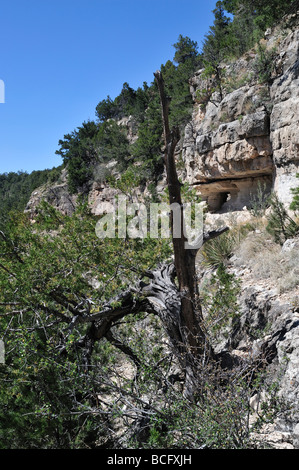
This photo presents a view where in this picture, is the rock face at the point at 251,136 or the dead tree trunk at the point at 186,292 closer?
the dead tree trunk at the point at 186,292

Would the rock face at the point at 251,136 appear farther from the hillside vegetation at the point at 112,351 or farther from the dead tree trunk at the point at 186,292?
the dead tree trunk at the point at 186,292

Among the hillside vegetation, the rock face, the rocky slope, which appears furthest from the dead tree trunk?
the rock face

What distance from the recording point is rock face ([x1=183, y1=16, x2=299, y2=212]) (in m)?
9.15

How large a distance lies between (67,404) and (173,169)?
10.9 feet

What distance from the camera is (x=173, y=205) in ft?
12.8

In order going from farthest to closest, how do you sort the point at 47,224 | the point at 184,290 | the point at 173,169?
the point at 47,224 < the point at 184,290 < the point at 173,169

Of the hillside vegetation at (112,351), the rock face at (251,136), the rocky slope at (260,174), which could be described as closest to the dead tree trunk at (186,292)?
the hillside vegetation at (112,351)

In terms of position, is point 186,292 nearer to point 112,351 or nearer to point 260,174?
point 112,351

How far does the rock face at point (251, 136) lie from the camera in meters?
9.15

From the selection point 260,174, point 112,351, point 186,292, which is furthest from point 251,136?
point 112,351

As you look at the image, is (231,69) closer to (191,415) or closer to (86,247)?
(86,247)

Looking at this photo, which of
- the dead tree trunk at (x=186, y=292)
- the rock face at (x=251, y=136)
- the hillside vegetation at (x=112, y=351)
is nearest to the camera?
the hillside vegetation at (x=112, y=351)

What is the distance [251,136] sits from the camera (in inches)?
408
